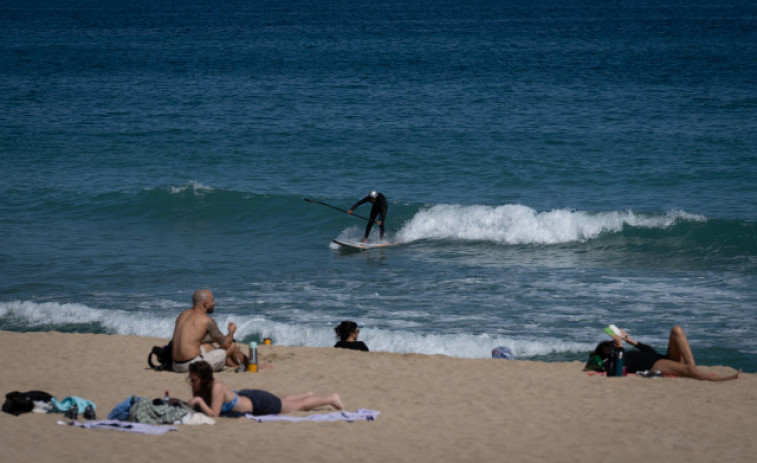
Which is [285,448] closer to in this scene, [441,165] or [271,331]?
[271,331]

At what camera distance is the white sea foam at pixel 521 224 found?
22.6 metres

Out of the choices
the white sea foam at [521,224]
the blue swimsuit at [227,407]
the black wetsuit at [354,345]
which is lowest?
the blue swimsuit at [227,407]

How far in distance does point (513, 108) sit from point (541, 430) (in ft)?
94.2

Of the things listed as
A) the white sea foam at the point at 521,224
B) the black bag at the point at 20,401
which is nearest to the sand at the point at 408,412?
the black bag at the point at 20,401

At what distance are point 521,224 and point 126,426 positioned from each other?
50.6ft

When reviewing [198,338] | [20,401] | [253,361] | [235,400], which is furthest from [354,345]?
[20,401]

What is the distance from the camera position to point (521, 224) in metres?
23.1

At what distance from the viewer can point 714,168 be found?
27.3 m

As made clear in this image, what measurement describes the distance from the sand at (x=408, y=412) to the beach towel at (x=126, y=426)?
0.36 feet

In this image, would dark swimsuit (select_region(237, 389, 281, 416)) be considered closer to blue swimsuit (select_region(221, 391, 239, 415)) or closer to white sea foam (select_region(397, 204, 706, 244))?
blue swimsuit (select_region(221, 391, 239, 415))

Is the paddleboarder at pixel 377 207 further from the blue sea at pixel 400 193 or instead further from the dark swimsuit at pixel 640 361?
the dark swimsuit at pixel 640 361

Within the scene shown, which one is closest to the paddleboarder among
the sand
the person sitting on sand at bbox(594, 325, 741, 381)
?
the sand

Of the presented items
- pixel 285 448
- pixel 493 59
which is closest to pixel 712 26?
pixel 493 59

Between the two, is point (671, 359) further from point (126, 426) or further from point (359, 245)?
point (359, 245)
